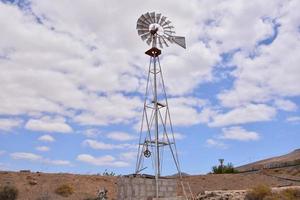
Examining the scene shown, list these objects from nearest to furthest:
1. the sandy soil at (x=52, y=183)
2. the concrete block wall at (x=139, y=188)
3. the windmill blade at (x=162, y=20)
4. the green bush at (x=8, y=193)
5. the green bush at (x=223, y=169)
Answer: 1. the concrete block wall at (x=139, y=188)
2. the windmill blade at (x=162, y=20)
3. the green bush at (x=8, y=193)
4. the sandy soil at (x=52, y=183)
5. the green bush at (x=223, y=169)

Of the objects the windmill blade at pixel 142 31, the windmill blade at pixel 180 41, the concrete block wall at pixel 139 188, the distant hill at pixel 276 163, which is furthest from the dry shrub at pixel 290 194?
the distant hill at pixel 276 163

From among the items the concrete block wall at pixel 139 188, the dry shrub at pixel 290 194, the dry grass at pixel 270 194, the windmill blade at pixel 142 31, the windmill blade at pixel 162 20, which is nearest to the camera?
the concrete block wall at pixel 139 188

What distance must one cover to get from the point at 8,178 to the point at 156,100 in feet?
76.0

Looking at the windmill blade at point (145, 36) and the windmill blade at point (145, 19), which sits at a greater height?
the windmill blade at point (145, 19)

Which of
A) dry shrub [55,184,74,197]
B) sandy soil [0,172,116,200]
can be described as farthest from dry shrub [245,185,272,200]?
dry shrub [55,184,74,197]

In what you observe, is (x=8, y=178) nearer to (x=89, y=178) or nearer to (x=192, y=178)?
(x=89, y=178)

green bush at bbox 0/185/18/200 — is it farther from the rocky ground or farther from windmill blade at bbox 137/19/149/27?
windmill blade at bbox 137/19/149/27

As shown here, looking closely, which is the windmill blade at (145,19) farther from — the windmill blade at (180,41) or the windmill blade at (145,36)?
the windmill blade at (180,41)

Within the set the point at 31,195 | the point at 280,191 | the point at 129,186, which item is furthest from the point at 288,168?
the point at 129,186

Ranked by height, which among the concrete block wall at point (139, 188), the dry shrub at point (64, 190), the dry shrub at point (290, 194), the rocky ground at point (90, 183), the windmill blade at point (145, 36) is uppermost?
the windmill blade at point (145, 36)

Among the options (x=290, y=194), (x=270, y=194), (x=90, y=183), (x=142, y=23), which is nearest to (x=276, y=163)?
(x=90, y=183)

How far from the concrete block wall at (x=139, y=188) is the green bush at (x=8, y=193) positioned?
1613cm

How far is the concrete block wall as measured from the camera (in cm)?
2298

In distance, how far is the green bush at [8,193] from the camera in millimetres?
35438
